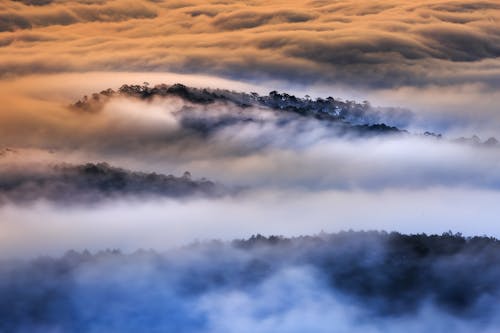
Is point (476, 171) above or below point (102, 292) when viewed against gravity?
below

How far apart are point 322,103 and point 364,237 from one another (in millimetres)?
54110

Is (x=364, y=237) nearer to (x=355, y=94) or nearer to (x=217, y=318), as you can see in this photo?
(x=217, y=318)

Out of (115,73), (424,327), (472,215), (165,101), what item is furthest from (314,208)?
(115,73)

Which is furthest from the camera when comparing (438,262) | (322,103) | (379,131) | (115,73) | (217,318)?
(115,73)

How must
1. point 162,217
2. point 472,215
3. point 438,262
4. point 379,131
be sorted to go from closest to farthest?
point 438,262 < point 162,217 < point 472,215 < point 379,131

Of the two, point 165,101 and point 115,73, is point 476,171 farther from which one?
point 115,73

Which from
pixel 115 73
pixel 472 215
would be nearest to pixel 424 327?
pixel 472 215

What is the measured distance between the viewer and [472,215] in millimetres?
44094

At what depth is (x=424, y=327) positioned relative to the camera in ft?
83.7

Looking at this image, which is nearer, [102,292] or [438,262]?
[102,292]

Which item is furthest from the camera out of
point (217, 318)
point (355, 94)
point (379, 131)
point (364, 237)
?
point (355, 94)

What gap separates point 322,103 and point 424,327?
199 feet

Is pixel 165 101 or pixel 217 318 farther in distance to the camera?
pixel 165 101

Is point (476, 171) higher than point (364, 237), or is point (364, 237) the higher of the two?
point (364, 237)
